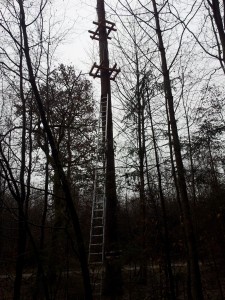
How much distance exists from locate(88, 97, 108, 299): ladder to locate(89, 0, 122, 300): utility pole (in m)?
0.03

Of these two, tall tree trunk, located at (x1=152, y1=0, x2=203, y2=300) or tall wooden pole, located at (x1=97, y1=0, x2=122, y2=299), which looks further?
tall wooden pole, located at (x1=97, y1=0, x2=122, y2=299)

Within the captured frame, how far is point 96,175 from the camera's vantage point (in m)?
6.05

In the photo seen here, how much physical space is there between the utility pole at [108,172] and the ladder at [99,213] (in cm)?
3

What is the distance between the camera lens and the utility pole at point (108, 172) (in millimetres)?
5324

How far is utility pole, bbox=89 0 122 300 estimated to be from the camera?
532 centimetres

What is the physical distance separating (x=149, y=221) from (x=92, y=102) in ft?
23.6

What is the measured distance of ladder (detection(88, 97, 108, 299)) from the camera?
5.25 metres

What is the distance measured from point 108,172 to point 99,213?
1.92 metres

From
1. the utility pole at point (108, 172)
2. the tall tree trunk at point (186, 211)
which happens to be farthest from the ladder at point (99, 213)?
the tall tree trunk at point (186, 211)

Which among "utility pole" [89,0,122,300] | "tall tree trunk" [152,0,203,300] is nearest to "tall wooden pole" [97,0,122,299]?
"utility pole" [89,0,122,300]

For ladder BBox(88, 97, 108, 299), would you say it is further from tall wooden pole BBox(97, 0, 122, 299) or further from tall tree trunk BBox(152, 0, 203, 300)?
tall tree trunk BBox(152, 0, 203, 300)

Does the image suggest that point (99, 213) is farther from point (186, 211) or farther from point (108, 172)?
point (186, 211)

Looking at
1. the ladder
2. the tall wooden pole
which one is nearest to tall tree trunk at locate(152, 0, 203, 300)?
the tall wooden pole

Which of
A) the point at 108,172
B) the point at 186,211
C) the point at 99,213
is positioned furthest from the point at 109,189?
the point at 186,211
